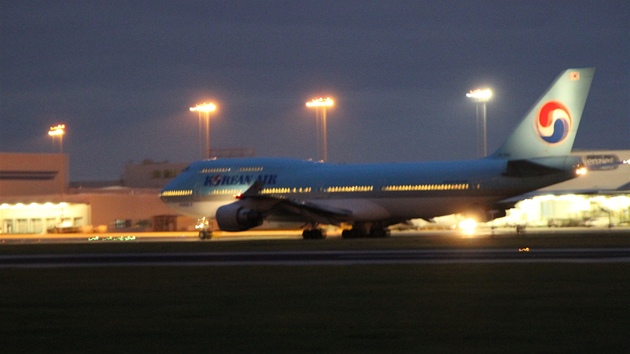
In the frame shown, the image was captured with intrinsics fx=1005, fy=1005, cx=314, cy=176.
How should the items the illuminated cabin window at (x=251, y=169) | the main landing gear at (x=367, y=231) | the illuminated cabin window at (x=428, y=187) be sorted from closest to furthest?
1. the illuminated cabin window at (x=428, y=187)
2. the main landing gear at (x=367, y=231)
3. the illuminated cabin window at (x=251, y=169)

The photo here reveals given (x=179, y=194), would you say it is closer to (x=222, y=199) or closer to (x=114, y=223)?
(x=222, y=199)

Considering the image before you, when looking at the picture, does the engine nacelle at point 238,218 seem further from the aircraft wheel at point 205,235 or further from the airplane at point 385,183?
the aircraft wheel at point 205,235

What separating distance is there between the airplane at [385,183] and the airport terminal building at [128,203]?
20004mm

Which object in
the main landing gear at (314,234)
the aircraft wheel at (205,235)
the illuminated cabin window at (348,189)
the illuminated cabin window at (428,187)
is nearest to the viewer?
the illuminated cabin window at (428,187)

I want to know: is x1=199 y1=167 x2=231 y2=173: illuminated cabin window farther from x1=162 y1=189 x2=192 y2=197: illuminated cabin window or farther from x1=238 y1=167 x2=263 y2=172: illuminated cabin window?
x1=162 y1=189 x2=192 y2=197: illuminated cabin window

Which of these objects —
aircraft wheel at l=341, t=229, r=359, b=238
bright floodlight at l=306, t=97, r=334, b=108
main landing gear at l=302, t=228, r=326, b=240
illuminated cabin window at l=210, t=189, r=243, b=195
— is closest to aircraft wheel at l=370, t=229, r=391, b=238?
aircraft wheel at l=341, t=229, r=359, b=238

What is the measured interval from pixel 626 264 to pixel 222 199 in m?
33.6

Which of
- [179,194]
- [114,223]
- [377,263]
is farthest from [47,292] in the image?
[114,223]

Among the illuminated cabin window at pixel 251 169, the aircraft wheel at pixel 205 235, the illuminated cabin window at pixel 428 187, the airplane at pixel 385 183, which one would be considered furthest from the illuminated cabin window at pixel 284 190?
the illuminated cabin window at pixel 428 187

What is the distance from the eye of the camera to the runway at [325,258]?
2892 cm

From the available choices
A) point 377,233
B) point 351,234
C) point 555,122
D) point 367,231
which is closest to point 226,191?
point 351,234

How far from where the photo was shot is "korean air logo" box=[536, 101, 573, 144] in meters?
45.1

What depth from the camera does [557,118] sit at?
45.2 metres

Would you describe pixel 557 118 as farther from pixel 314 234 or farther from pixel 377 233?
pixel 314 234
